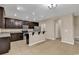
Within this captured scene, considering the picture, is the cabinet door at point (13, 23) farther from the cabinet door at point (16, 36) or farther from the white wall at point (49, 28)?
the white wall at point (49, 28)

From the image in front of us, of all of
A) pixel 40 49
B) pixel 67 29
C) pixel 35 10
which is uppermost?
pixel 35 10

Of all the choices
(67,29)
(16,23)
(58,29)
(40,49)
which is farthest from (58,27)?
(16,23)

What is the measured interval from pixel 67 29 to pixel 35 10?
0.69m

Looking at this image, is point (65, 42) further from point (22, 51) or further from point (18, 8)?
point (18, 8)

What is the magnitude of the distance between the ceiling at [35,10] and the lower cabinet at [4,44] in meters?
0.42

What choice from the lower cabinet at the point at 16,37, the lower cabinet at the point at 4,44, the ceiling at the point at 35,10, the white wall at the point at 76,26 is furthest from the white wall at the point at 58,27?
the lower cabinet at the point at 4,44

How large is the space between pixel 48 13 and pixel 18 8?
0.56m

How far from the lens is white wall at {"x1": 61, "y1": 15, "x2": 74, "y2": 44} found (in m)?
1.53

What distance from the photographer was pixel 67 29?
1565 mm

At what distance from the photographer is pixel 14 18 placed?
1.51 meters

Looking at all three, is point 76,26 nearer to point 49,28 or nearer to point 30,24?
point 49,28

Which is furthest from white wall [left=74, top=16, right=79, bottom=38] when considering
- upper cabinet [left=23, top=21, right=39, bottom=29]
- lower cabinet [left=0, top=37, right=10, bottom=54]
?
lower cabinet [left=0, top=37, right=10, bottom=54]
